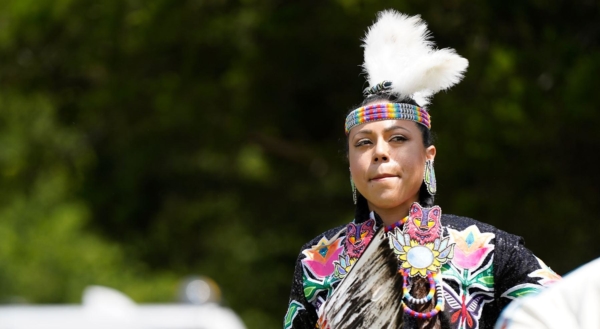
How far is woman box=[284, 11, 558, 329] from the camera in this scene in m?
3.00

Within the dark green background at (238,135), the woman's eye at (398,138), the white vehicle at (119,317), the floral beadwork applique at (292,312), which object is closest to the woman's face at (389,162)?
the woman's eye at (398,138)

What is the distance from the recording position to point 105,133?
12.2 meters

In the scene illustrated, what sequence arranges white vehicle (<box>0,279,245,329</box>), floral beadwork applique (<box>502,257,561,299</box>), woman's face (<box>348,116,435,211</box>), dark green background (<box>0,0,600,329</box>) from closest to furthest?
floral beadwork applique (<box>502,257,561,299</box>), woman's face (<box>348,116,435,211</box>), white vehicle (<box>0,279,245,329</box>), dark green background (<box>0,0,600,329</box>)

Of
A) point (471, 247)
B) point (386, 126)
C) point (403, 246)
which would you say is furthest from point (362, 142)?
point (471, 247)

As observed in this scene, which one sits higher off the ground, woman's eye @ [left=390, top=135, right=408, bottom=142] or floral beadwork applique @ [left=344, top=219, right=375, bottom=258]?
woman's eye @ [left=390, top=135, right=408, bottom=142]

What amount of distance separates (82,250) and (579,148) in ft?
25.0

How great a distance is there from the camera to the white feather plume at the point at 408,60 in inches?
126

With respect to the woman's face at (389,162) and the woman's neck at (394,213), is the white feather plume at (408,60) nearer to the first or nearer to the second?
the woman's face at (389,162)

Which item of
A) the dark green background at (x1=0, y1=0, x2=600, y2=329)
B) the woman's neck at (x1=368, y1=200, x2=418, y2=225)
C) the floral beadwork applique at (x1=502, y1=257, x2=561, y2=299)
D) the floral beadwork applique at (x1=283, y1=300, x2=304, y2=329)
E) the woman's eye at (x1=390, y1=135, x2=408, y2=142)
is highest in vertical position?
the dark green background at (x1=0, y1=0, x2=600, y2=329)

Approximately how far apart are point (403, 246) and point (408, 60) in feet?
1.89

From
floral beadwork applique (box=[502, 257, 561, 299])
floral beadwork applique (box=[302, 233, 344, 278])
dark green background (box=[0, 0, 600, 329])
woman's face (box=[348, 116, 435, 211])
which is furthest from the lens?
dark green background (box=[0, 0, 600, 329])

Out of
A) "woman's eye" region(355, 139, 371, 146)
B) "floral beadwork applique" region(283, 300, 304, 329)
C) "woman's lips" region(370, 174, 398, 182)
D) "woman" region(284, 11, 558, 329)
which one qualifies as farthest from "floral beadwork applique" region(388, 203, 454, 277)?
"floral beadwork applique" region(283, 300, 304, 329)

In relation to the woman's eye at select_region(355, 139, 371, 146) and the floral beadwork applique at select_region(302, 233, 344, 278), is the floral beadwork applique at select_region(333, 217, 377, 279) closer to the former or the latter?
the floral beadwork applique at select_region(302, 233, 344, 278)

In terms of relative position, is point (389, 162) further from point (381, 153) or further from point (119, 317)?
point (119, 317)
